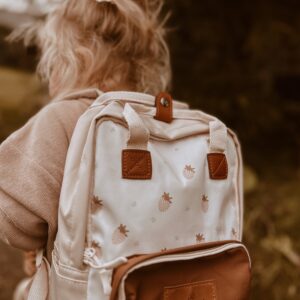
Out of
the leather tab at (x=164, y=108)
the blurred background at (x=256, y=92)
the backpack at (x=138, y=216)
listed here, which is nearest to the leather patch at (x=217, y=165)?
the backpack at (x=138, y=216)

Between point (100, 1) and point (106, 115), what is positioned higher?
point (100, 1)

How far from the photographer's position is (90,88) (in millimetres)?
1590

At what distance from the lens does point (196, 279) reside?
4.35 ft

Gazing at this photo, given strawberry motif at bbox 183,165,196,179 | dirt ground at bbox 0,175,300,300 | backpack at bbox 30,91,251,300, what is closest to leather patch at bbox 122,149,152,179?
backpack at bbox 30,91,251,300

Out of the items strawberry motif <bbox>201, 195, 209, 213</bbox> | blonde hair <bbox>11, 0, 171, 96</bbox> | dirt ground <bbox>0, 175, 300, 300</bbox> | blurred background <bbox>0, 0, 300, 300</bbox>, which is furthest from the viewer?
blurred background <bbox>0, 0, 300, 300</bbox>

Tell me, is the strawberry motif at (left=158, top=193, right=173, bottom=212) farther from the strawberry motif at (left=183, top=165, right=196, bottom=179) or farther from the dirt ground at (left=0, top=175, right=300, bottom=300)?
the dirt ground at (left=0, top=175, right=300, bottom=300)

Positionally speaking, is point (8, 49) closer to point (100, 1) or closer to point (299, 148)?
point (299, 148)

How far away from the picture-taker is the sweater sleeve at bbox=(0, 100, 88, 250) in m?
1.32

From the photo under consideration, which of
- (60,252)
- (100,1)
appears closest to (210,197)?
(60,252)

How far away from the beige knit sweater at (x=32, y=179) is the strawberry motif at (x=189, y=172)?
314 mm

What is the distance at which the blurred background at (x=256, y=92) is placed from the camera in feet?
11.0

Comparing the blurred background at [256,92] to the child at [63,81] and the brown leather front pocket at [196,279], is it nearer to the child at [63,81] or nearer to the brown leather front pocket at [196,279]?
the child at [63,81]

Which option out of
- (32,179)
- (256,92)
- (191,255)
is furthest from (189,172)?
(256,92)

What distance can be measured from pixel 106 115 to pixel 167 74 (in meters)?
0.81
